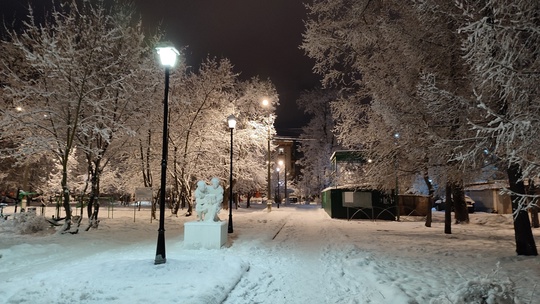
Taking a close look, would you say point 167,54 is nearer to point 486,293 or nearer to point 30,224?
point 486,293

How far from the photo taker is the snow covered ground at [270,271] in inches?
244

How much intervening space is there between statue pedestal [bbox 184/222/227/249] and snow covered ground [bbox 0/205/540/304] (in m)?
0.39

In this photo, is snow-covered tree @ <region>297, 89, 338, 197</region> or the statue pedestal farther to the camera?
snow-covered tree @ <region>297, 89, 338, 197</region>

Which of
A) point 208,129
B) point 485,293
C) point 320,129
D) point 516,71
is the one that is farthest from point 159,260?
point 320,129

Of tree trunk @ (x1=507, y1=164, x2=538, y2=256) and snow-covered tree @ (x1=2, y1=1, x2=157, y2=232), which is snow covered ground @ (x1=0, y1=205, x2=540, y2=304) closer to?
tree trunk @ (x1=507, y1=164, x2=538, y2=256)

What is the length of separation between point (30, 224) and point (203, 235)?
25.2ft

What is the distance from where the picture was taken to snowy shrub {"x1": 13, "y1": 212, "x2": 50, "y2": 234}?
14430mm

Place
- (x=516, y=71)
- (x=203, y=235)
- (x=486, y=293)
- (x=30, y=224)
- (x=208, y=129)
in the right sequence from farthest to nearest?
(x=208, y=129) → (x=30, y=224) → (x=203, y=235) → (x=516, y=71) → (x=486, y=293)

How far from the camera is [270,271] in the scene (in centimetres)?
902

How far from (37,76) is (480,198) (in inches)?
1394

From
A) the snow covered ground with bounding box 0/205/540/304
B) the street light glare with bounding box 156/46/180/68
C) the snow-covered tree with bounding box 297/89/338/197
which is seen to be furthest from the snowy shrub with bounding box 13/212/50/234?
the snow-covered tree with bounding box 297/89/338/197

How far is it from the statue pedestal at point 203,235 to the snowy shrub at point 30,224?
7.09m

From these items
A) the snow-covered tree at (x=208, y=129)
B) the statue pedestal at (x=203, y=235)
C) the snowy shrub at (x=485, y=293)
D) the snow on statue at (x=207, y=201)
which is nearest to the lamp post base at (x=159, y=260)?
the statue pedestal at (x=203, y=235)

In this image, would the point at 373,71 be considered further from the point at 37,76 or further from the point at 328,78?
the point at 37,76
